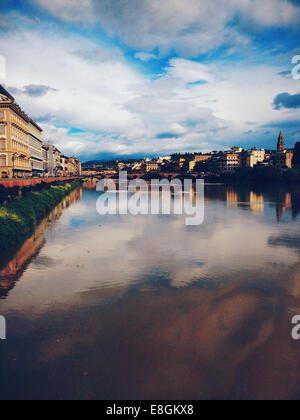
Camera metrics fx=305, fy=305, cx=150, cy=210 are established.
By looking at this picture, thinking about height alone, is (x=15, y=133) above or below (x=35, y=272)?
above

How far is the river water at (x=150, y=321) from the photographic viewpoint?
6395 mm

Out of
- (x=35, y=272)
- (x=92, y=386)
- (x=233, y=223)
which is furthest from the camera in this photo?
(x=233, y=223)

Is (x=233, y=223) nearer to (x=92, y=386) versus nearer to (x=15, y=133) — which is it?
(x=92, y=386)

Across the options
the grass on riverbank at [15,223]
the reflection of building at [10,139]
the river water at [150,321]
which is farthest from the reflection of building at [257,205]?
the reflection of building at [10,139]

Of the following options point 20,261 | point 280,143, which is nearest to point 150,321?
point 20,261

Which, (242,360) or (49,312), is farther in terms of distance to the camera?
(49,312)

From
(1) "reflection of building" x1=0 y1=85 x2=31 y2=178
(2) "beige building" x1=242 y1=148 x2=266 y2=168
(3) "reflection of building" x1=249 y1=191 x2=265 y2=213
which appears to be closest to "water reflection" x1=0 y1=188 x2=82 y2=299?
(3) "reflection of building" x1=249 y1=191 x2=265 y2=213

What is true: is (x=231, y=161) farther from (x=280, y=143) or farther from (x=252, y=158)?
(x=280, y=143)

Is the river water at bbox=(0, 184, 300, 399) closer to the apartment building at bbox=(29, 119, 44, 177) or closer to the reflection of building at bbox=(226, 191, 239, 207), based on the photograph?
the reflection of building at bbox=(226, 191, 239, 207)

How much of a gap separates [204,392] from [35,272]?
992 cm

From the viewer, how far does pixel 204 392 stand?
6145 millimetres
